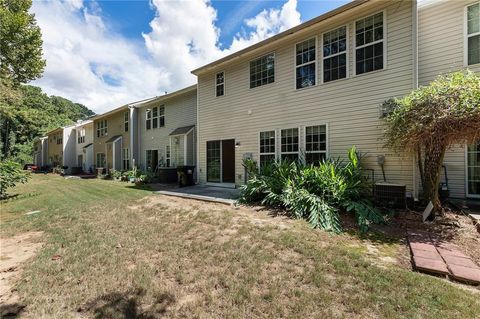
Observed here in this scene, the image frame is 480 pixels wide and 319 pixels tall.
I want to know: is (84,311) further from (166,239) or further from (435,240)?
(435,240)

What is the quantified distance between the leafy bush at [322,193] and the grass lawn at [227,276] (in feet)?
2.05

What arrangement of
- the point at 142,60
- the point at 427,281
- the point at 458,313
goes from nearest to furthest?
the point at 458,313 → the point at 427,281 → the point at 142,60

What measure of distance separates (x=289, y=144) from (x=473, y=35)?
20.2ft

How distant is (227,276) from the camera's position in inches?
136

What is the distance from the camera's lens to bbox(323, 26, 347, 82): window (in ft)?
26.3

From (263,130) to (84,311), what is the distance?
27.6ft

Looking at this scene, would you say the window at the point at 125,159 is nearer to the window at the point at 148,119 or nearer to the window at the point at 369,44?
the window at the point at 148,119

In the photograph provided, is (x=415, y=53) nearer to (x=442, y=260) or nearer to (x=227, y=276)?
(x=442, y=260)

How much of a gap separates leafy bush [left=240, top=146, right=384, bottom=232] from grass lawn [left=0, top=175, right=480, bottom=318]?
62cm

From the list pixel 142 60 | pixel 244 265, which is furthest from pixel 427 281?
pixel 142 60

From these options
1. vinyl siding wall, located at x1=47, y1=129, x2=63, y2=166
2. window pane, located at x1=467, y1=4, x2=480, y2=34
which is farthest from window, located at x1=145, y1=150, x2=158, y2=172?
vinyl siding wall, located at x1=47, y1=129, x2=63, y2=166

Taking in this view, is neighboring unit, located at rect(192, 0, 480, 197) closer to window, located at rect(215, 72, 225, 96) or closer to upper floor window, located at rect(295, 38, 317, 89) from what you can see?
upper floor window, located at rect(295, 38, 317, 89)

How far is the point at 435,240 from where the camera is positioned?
15.0 feet

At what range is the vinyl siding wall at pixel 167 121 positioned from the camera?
584 inches
